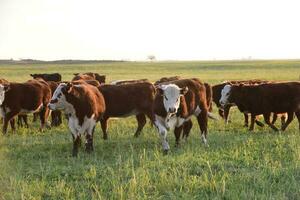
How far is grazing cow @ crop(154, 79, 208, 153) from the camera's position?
1123 centimetres

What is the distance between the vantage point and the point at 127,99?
13047 millimetres

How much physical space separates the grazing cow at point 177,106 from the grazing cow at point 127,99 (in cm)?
115

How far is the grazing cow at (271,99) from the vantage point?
48.0 feet

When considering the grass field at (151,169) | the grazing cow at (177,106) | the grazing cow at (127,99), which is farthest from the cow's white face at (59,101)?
the grazing cow at (177,106)

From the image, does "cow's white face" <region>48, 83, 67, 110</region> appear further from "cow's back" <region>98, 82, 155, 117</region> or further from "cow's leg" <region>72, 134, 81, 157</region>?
"cow's back" <region>98, 82, 155, 117</region>

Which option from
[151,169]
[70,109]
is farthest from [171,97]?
[151,169]

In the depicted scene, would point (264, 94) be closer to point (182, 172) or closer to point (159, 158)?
point (159, 158)

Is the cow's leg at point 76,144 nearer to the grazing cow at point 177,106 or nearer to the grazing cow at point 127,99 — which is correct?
the grazing cow at point 177,106

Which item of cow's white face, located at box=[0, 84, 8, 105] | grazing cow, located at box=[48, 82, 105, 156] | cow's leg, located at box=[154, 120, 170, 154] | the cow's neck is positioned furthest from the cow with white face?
cow's white face, located at box=[0, 84, 8, 105]

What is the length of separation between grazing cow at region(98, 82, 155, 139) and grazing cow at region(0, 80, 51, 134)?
3.23 m

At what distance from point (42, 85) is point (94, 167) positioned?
8.02 m

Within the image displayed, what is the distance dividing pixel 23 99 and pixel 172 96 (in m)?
5.94

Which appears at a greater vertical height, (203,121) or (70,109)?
(70,109)

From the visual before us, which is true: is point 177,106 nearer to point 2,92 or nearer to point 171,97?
point 171,97
